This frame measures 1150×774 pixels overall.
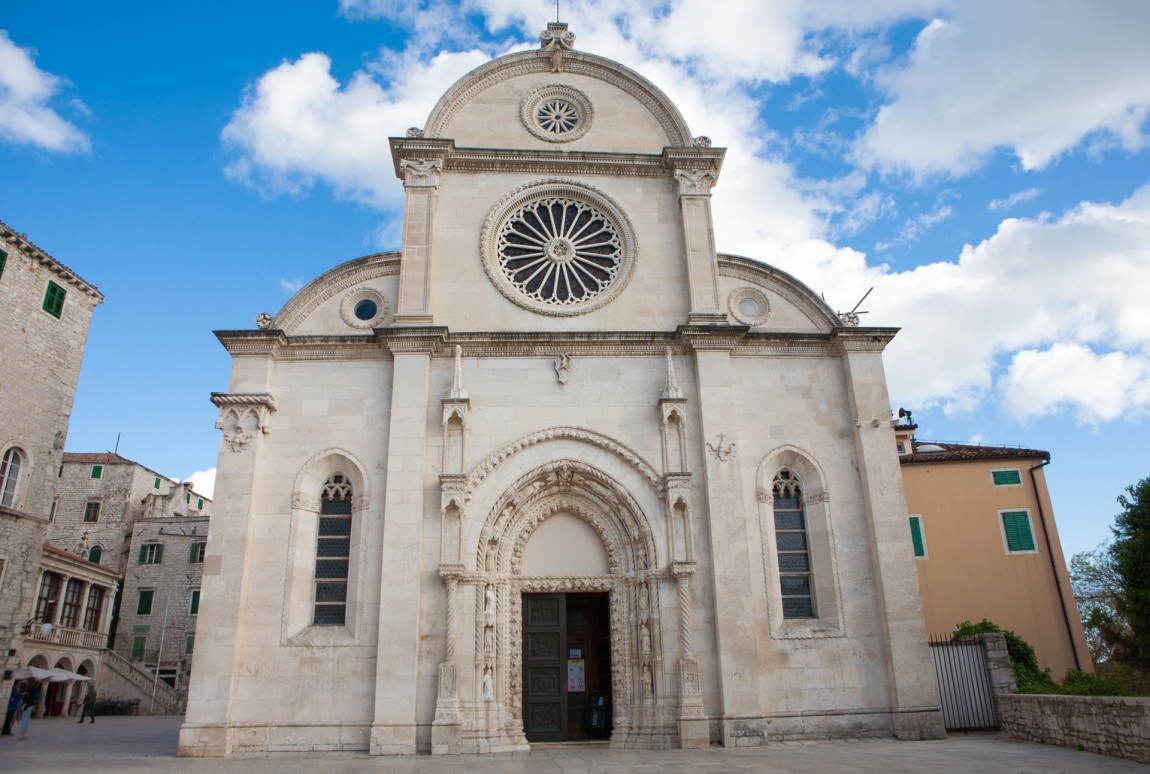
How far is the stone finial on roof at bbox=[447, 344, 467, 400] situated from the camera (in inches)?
620

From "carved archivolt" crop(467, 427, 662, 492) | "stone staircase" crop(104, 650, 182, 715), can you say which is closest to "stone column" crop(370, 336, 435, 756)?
"carved archivolt" crop(467, 427, 662, 492)

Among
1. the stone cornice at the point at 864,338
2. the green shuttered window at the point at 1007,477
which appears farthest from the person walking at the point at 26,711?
the green shuttered window at the point at 1007,477

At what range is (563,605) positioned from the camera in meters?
15.6

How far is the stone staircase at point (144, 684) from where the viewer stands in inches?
1393

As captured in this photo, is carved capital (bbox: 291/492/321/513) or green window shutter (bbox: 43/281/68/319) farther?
green window shutter (bbox: 43/281/68/319)

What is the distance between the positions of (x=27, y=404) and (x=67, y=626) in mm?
18948

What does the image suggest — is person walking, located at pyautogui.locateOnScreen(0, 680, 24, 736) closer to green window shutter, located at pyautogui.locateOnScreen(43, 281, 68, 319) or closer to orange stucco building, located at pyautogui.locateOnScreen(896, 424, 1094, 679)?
green window shutter, located at pyautogui.locateOnScreen(43, 281, 68, 319)

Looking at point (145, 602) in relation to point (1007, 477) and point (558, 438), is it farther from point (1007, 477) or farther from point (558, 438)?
point (1007, 477)

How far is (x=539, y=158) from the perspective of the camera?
18141 mm

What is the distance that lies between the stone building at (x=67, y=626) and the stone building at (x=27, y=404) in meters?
13.2

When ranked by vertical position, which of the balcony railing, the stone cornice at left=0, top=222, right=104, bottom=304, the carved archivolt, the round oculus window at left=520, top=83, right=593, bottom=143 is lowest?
the balcony railing

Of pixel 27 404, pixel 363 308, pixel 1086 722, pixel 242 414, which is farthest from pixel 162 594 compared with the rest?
pixel 1086 722

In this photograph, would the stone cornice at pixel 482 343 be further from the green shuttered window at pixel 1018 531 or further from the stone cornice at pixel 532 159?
the green shuttered window at pixel 1018 531

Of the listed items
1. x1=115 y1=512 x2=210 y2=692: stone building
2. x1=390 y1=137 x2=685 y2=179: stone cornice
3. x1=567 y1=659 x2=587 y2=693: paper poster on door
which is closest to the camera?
x1=567 y1=659 x2=587 y2=693: paper poster on door
